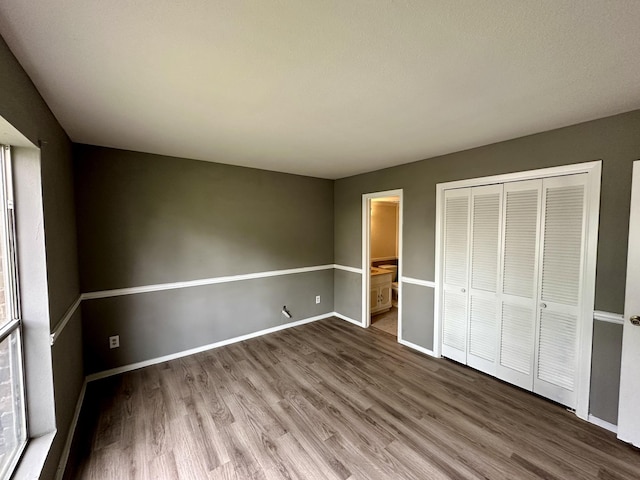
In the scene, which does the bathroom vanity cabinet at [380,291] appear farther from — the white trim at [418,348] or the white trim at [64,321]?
the white trim at [64,321]

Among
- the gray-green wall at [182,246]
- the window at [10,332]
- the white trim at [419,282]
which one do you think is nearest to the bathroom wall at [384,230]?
the gray-green wall at [182,246]

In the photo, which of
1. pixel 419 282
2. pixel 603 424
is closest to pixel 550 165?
pixel 419 282

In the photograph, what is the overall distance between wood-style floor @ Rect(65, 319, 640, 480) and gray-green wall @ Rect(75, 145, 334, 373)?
0.50 metres

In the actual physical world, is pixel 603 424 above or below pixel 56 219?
below

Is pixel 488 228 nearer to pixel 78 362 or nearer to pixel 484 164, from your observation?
pixel 484 164

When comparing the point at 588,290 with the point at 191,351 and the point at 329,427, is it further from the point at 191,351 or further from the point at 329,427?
the point at 191,351

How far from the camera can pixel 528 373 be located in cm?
237

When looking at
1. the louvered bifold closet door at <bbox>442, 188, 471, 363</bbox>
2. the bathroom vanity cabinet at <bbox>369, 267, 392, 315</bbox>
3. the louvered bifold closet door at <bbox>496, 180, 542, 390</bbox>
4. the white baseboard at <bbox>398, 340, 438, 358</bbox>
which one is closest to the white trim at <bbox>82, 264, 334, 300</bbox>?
the bathroom vanity cabinet at <bbox>369, 267, 392, 315</bbox>

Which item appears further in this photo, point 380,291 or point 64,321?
point 380,291

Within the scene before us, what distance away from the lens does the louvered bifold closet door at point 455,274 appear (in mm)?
2785

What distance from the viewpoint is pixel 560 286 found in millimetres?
2160

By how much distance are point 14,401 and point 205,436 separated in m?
1.10

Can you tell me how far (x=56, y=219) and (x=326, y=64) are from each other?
205 cm

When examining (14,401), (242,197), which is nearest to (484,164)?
(242,197)
